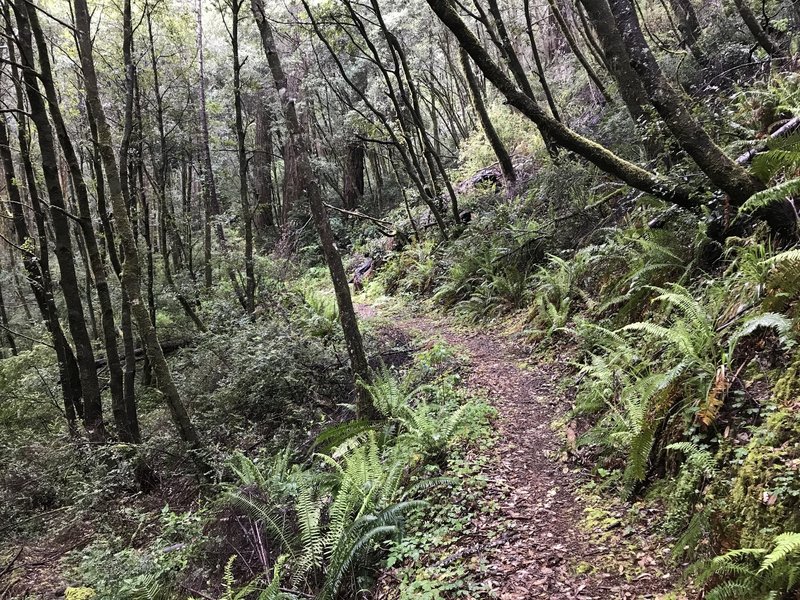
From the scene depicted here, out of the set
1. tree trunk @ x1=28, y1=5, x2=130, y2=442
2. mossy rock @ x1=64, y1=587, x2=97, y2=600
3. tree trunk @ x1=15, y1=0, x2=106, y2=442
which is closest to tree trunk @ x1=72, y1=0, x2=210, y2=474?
tree trunk @ x1=28, y1=5, x2=130, y2=442

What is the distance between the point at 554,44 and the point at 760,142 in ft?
52.8

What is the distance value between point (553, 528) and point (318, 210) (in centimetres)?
458

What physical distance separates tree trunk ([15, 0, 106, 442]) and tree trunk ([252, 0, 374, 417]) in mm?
3778

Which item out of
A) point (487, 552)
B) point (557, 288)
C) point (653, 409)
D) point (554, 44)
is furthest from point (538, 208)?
point (554, 44)

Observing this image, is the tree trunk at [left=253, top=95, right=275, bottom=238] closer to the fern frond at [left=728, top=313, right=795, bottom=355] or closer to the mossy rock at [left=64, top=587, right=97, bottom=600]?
the mossy rock at [left=64, top=587, right=97, bottom=600]

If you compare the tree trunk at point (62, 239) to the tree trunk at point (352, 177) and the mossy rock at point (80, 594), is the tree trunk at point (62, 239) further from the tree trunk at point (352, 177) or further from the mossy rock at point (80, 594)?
the tree trunk at point (352, 177)

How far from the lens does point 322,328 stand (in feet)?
35.0

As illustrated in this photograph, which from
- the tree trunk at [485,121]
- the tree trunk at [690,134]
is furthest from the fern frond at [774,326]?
the tree trunk at [485,121]

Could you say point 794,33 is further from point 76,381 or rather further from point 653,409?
point 76,381

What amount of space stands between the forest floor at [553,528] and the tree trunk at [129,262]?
4.54m

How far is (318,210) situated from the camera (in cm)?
651

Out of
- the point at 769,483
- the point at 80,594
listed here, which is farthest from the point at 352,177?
the point at 769,483

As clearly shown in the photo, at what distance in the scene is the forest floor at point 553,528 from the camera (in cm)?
312

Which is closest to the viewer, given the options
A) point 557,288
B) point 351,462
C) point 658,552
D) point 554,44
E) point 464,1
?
point 658,552
